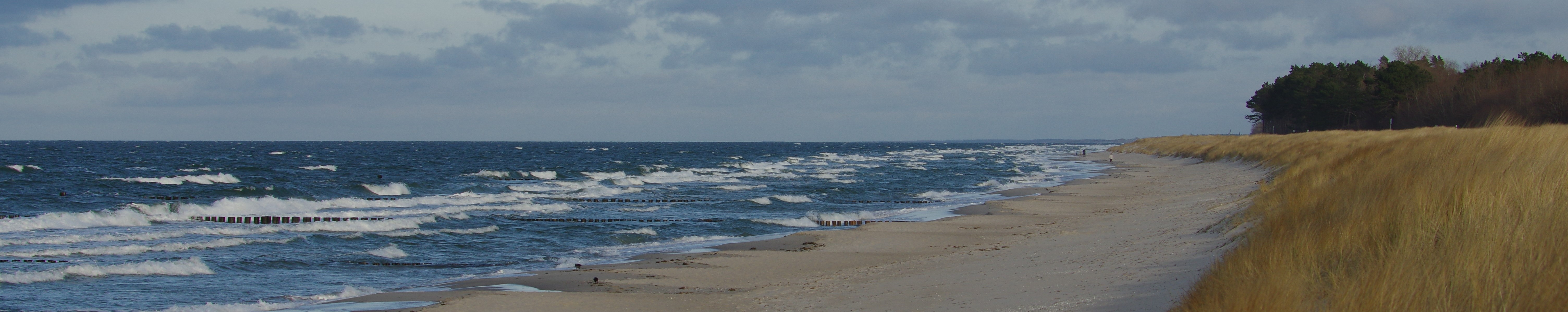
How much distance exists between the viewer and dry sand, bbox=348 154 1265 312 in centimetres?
857

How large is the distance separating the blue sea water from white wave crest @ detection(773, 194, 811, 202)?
21cm

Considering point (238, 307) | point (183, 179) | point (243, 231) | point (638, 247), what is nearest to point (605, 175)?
point (183, 179)

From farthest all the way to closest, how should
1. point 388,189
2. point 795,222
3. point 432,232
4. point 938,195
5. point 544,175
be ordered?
point 544,175 → point 388,189 → point 938,195 → point 795,222 → point 432,232

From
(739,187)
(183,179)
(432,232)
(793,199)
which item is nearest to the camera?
(432,232)

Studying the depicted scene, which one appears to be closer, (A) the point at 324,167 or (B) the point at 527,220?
(B) the point at 527,220

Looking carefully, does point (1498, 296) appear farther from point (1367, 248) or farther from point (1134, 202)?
point (1134, 202)

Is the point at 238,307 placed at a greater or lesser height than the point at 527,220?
greater

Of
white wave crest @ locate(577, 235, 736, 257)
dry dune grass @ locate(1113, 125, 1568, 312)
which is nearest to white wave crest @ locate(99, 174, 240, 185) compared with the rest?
white wave crest @ locate(577, 235, 736, 257)

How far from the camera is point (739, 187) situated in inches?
1420

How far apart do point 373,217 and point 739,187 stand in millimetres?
15221

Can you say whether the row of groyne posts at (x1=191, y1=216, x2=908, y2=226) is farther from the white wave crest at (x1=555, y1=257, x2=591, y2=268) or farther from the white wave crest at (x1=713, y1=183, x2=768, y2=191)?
the white wave crest at (x1=713, y1=183, x2=768, y2=191)

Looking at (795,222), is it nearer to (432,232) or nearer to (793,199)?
(432,232)

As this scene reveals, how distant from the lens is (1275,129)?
10069cm

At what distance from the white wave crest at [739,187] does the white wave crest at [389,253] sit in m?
18.3
